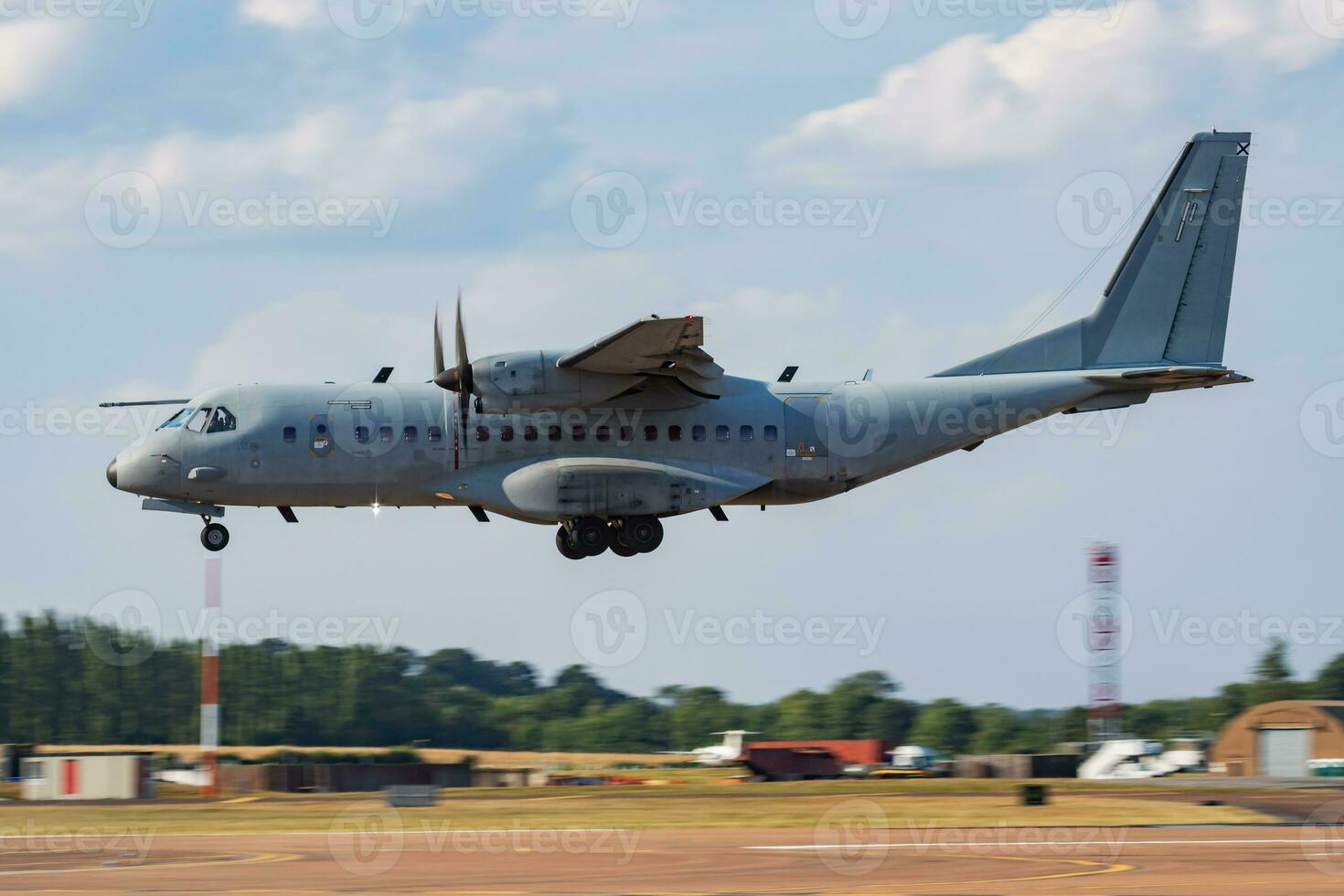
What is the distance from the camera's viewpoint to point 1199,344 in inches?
1361

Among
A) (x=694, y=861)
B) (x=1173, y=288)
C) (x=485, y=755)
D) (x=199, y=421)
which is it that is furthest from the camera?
(x=485, y=755)

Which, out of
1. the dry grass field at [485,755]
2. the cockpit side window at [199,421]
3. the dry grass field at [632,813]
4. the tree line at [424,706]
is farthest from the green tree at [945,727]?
the cockpit side window at [199,421]

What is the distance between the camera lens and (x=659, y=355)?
102 feet

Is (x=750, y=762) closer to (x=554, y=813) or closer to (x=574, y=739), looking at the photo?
(x=554, y=813)

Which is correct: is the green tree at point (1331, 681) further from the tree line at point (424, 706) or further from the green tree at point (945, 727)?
the green tree at point (945, 727)

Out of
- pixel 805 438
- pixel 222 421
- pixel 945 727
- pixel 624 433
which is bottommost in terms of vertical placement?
pixel 945 727

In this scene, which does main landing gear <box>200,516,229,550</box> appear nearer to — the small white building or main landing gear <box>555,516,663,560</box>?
main landing gear <box>555,516,663,560</box>

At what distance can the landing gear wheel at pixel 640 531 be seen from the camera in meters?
32.9

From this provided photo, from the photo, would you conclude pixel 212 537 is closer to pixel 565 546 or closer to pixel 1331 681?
pixel 565 546

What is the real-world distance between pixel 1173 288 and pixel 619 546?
13.3 metres

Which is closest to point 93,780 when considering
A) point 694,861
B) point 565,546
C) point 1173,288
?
point 565,546

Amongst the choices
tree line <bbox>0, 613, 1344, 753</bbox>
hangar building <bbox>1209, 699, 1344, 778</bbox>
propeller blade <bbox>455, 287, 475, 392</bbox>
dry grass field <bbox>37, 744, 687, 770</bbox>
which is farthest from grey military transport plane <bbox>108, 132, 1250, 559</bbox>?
tree line <bbox>0, 613, 1344, 753</bbox>

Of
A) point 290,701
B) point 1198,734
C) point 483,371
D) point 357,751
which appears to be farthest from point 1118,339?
point 1198,734

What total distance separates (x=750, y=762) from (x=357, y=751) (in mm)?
25491
